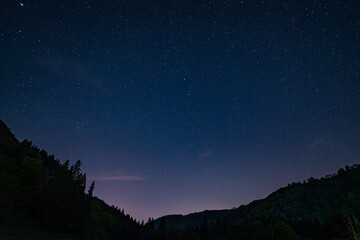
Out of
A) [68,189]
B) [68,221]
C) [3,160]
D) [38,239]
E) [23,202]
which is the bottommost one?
[38,239]

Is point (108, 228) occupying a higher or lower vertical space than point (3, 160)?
lower

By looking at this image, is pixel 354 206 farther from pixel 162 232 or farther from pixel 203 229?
pixel 162 232

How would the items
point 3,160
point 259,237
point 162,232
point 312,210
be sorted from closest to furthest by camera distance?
point 3,160 → point 259,237 → point 162,232 → point 312,210

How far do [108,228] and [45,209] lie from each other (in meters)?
40.6

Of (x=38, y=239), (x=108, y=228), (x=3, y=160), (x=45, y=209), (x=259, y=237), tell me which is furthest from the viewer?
(x=108, y=228)

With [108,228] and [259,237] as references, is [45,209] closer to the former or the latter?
[108,228]

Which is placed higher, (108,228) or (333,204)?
(333,204)

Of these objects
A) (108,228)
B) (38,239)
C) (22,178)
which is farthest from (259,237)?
(22,178)

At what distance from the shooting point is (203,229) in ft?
346

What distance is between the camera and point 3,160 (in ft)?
186

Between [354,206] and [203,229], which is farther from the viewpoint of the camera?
[354,206]

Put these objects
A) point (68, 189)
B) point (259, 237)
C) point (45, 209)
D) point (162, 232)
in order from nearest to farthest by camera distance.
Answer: point (45, 209)
point (68, 189)
point (259, 237)
point (162, 232)

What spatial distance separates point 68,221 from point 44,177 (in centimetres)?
1362

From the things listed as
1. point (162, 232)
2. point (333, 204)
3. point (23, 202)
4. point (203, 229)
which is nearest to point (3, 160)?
point (23, 202)
